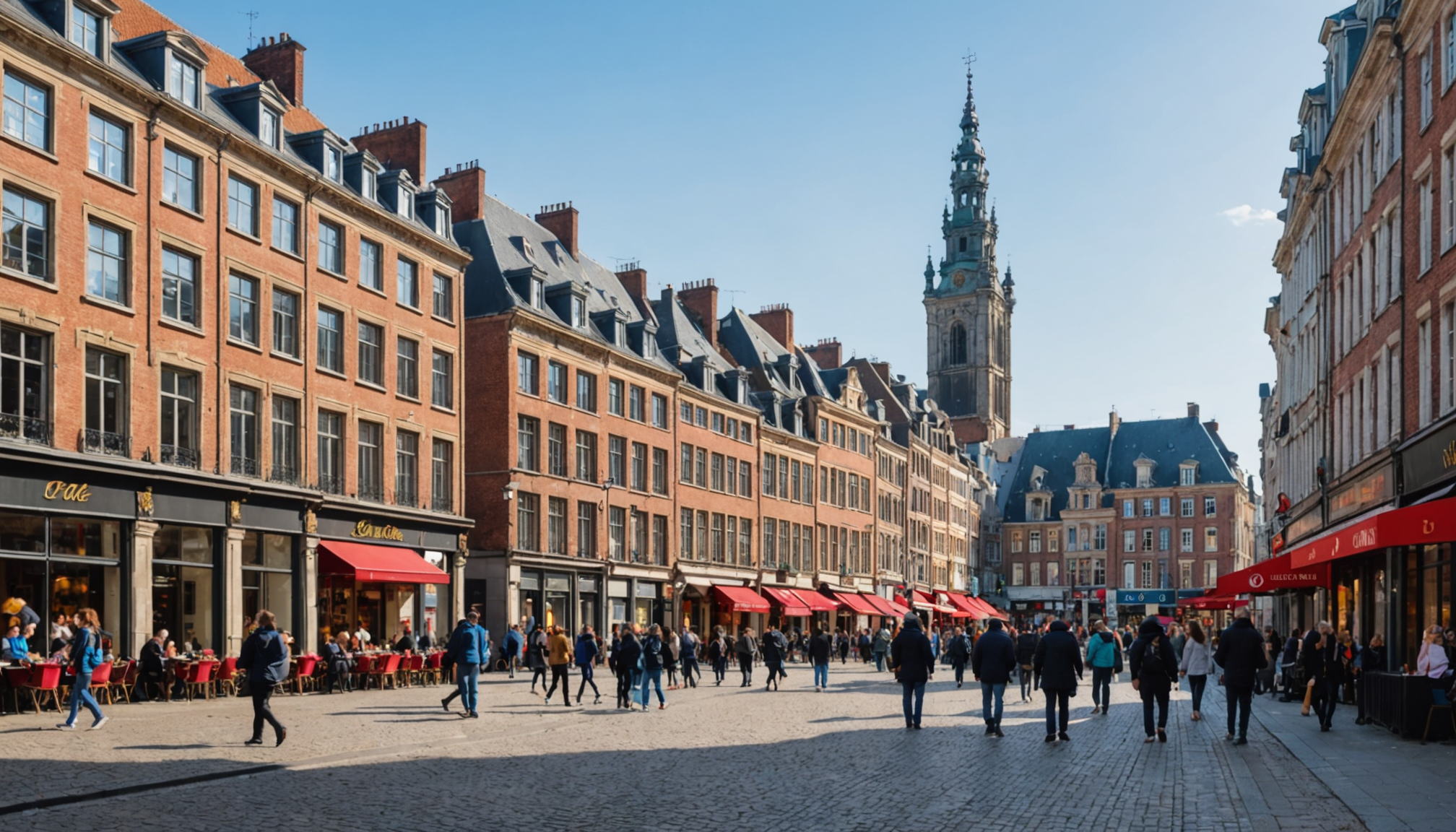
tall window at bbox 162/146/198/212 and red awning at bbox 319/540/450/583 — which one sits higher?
tall window at bbox 162/146/198/212

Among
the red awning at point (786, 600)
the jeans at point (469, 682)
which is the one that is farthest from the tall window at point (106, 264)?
the red awning at point (786, 600)

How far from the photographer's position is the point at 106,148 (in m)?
28.5

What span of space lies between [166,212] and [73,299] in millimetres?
3417

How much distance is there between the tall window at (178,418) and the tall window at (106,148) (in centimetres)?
414

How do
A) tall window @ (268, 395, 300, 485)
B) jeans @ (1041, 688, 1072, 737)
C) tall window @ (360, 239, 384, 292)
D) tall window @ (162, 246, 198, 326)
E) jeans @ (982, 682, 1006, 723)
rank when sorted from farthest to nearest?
tall window @ (360, 239, 384, 292) → tall window @ (268, 395, 300, 485) → tall window @ (162, 246, 198, 326) → jeans @ (982, 682, 1006, 723) → jeans @ (1041, 688, 1072, 737)

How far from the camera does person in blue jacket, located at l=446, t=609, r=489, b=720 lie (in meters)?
22.2

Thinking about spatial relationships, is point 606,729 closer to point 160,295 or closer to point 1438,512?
point 1438,512

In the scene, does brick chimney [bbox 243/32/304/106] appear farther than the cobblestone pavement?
Yes

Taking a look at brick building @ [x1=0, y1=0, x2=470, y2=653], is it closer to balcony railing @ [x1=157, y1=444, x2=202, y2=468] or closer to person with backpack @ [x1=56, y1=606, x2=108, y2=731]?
balcony railing @ [x1=157, y1=444, x2=202, y2=468]

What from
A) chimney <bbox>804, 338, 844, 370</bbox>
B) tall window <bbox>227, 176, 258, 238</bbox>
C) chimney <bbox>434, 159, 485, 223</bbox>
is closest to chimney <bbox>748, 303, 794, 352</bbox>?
chimney <bbox>804, 338, 844, 370</bbox>

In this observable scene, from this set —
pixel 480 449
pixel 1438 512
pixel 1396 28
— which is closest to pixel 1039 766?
pixel 1438 512

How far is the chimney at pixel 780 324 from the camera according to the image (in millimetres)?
76438

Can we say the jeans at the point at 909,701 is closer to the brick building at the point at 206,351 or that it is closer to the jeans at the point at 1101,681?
the jeans at the point at 1101,681

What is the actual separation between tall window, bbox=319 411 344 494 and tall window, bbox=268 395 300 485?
3.74 ft
